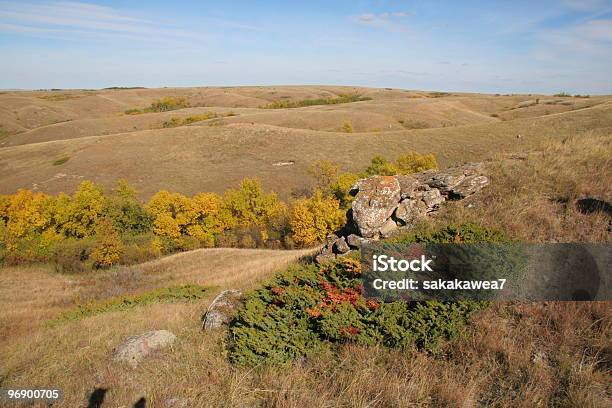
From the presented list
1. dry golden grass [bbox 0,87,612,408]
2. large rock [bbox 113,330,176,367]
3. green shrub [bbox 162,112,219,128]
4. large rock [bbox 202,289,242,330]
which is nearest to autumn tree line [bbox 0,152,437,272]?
dry golden grass [bbox 0,87,612,408]

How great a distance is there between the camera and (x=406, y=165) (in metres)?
51.4

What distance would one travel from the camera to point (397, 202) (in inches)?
479

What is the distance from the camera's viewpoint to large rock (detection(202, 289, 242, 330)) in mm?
9164

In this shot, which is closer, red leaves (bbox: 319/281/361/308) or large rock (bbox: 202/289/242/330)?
red leaves (bbox: 319/281/361/308)

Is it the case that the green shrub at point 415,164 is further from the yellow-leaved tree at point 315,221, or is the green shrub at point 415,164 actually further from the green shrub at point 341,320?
the green shrub at point 341,320

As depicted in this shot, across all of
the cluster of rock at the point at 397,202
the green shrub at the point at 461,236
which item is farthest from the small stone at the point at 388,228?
the green shrub at the point at 461,236

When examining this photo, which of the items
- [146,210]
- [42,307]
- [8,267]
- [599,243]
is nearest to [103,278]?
[42,307]

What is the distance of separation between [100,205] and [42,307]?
28.4m

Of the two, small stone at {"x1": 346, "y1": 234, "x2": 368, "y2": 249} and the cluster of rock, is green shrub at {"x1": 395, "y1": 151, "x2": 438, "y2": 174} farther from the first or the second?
small stone at {"x1": 346, "y1": 234, "x2": 368, "y2": 249}

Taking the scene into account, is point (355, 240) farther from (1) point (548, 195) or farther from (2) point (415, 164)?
(2) point (415, 164)

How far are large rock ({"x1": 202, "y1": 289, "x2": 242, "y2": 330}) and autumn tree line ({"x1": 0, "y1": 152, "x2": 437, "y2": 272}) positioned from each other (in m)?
28.4

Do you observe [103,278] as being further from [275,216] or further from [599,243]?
[599,243]

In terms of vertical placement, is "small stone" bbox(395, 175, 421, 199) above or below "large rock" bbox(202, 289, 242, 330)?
above

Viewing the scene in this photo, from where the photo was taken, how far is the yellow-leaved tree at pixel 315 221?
127 ft
